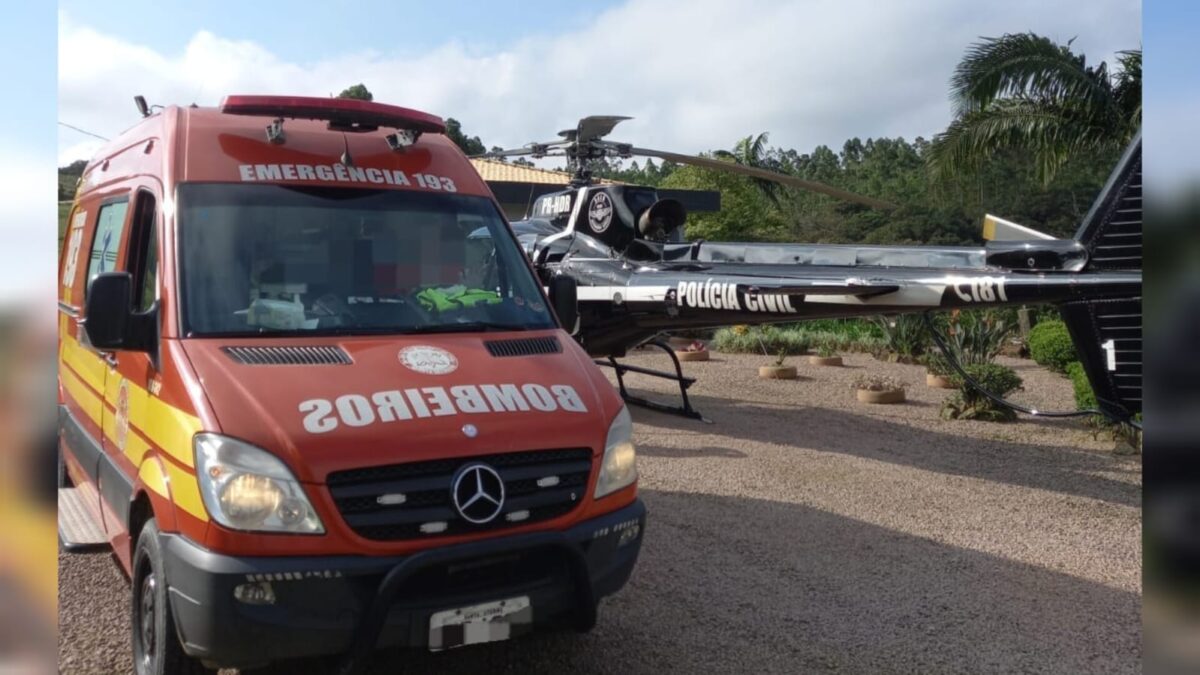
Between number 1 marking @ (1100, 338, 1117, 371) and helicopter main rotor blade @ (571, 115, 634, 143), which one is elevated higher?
helicopter main rotor blade @ (571, 115, 634, 143)

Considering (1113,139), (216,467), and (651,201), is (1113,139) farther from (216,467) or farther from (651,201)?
(216,467)

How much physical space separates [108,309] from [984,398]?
996 cm

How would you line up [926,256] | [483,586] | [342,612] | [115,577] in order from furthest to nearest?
[926,256], [115,577], [483,586], [342,612]

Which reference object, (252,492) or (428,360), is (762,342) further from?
(252,492)

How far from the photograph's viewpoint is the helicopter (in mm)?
6555

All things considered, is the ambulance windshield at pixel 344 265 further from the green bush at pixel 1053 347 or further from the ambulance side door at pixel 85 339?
the green bush at pixel 1053 347

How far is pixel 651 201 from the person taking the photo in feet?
33.7

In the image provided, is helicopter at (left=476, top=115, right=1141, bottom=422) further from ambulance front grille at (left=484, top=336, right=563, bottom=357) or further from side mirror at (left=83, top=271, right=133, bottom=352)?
side mirror at (left=83, top=271, right=133, bottom=352)

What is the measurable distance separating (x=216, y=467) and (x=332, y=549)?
0.49m

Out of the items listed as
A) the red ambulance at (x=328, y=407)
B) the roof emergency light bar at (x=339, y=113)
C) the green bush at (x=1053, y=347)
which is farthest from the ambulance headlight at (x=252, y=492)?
the green bush at (x=1053, y=347)

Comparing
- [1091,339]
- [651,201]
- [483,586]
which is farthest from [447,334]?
[651,201]

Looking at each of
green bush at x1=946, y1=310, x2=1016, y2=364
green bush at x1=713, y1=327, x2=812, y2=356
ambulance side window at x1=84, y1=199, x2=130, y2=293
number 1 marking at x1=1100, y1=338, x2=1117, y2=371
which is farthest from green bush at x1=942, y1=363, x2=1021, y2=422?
ambulance side window at x1=84, y1=199, x2=130, y2=293

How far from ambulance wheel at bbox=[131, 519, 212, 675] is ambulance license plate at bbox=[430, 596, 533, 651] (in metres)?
Answer: 0.94

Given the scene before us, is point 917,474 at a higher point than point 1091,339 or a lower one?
lower
